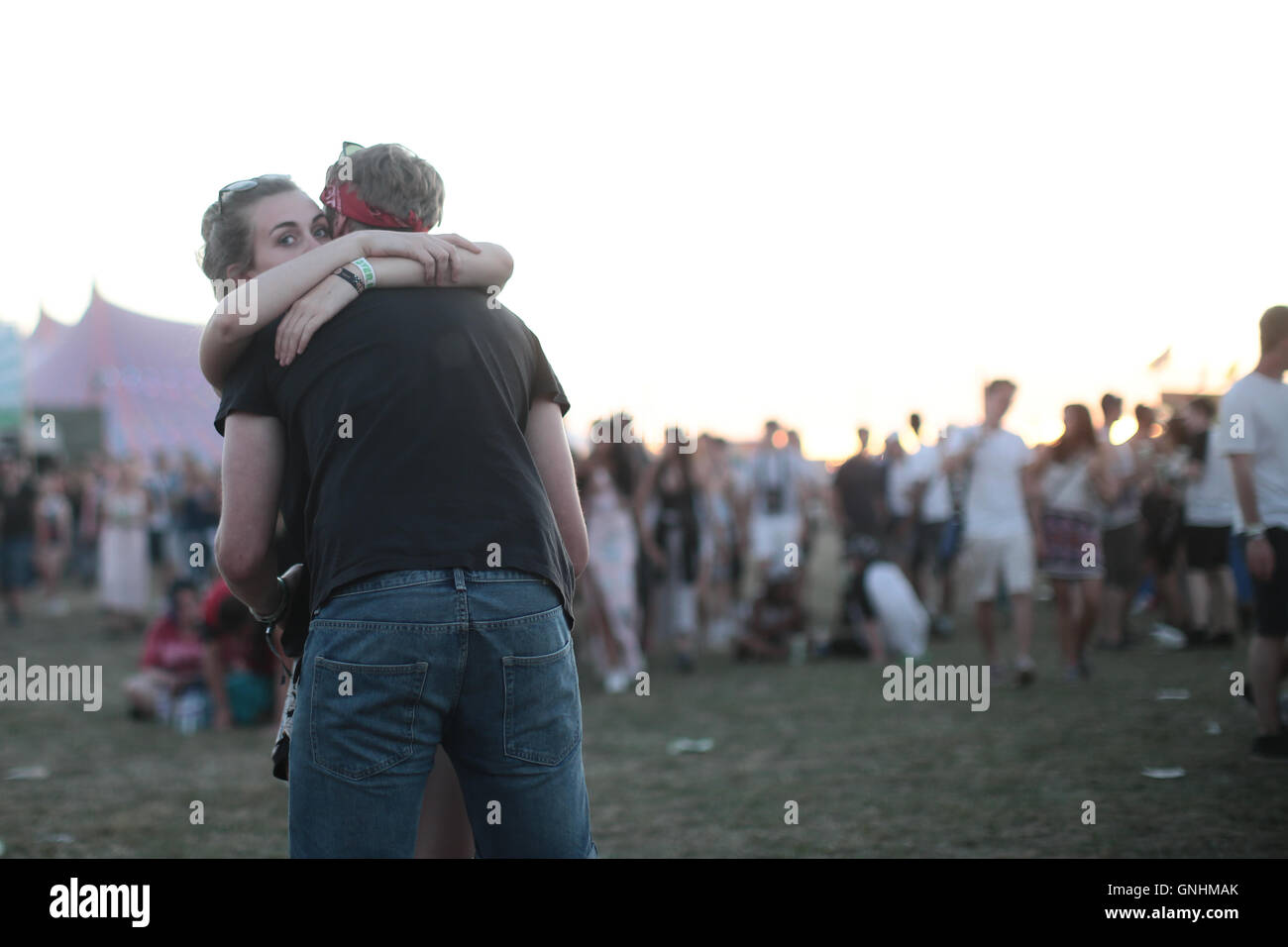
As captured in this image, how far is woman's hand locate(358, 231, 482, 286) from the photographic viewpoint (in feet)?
6.75

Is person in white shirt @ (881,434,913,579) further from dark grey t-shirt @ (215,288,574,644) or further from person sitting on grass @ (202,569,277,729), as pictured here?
dark grey t-shirt @ (215,288,574,644)

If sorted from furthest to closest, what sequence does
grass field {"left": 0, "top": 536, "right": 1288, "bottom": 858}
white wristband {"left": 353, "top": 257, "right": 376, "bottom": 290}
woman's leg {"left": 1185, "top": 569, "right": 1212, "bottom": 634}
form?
woman's leg {"left": 1185, "top": 569, "right": 1212, "bottom": 634}, grass field {"left": 0, "top": 536, "right": 1288, "bottom": 858}, white wristband {"left": 353, "top": 257, "right": 376, "bottom": 290}

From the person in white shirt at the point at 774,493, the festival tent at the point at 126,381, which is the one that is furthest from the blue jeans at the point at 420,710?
the festival tent at the point at 126,381

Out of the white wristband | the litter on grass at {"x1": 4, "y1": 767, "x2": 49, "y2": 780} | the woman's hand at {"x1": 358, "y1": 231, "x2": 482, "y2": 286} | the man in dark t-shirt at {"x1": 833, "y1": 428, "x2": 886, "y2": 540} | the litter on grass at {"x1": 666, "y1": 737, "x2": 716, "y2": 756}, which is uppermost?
the woman's hand at {"x1": 358, "y1": 231, "x2": 482, "y2": 286}

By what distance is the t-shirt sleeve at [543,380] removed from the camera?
223 centimetres

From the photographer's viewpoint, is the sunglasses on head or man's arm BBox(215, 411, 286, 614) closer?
man's arm BBox(215, 411, 286, 614)

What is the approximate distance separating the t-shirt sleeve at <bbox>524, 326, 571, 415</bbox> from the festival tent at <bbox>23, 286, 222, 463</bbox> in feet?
91.0

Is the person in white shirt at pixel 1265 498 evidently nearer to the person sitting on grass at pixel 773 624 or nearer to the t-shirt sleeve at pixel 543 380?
the t-shirt sleeve at pixel 543 380

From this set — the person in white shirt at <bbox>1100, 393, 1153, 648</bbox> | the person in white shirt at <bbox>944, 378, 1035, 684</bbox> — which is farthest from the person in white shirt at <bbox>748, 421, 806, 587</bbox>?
the person in white shirt at <bbox>944, 378, 1035, 684</bbox>

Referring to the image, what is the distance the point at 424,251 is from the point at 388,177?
0.21 meters

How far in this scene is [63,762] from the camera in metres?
6.96

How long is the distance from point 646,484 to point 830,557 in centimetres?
1592
